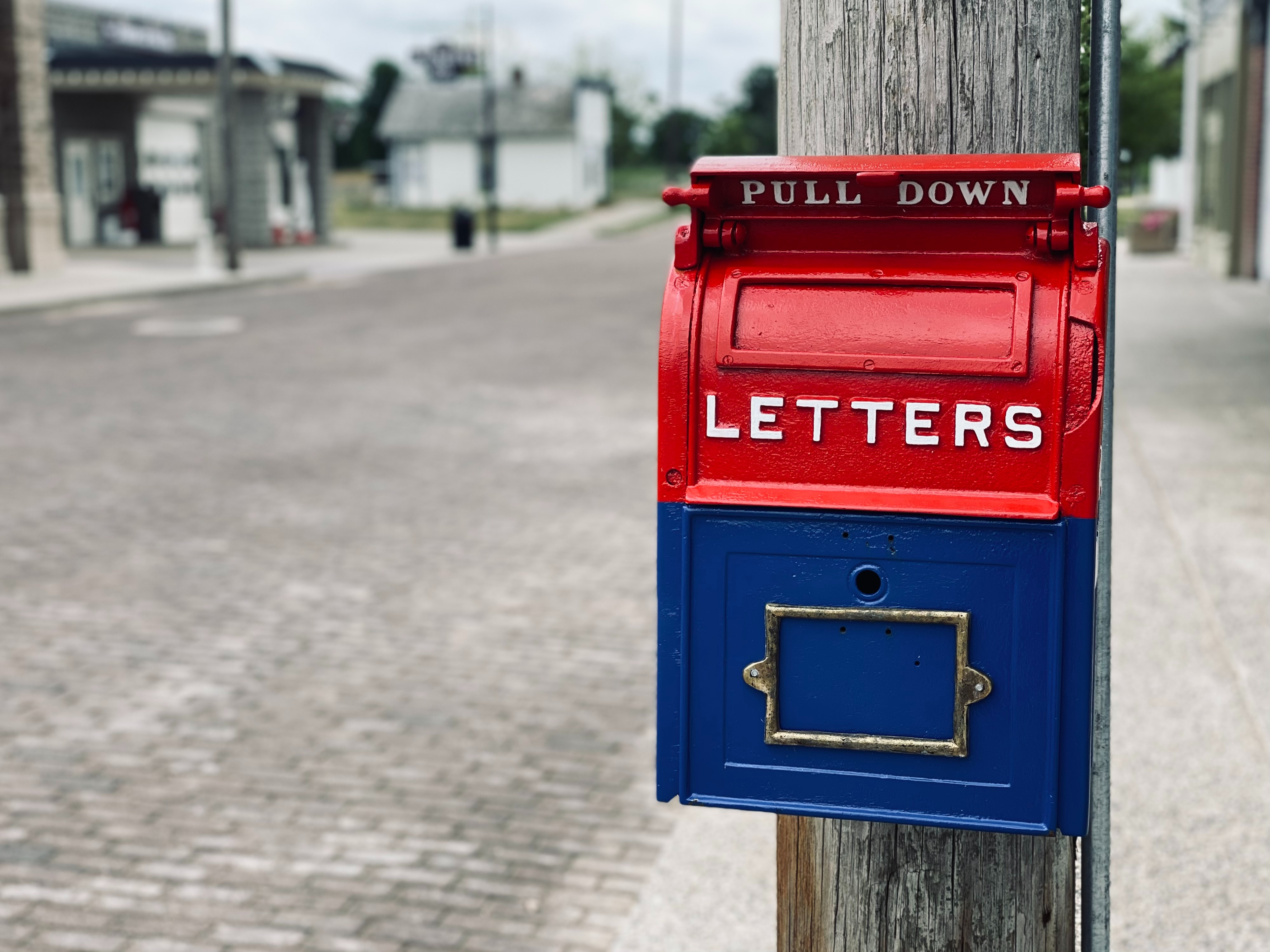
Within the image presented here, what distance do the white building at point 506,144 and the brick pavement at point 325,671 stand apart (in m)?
56.6

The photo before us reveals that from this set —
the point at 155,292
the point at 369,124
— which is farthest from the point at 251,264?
the point at 369,124

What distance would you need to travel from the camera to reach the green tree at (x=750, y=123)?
281ft

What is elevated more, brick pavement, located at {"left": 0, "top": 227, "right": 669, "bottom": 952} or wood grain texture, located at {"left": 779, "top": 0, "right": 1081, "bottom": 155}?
wood grain texture, located at {"left": 779, "top": 0, "right": 1081, "bottom": 155}

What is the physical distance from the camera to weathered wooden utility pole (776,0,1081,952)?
2.19m

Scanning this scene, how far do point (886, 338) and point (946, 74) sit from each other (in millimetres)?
473

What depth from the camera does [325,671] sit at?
5855mm

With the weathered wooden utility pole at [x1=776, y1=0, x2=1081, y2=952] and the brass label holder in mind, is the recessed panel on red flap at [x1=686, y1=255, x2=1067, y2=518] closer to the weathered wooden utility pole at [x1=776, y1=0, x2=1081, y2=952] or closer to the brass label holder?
the brass label holder

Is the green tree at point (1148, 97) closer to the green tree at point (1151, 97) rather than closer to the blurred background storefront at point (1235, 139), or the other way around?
the green tree at point (1151, 97)

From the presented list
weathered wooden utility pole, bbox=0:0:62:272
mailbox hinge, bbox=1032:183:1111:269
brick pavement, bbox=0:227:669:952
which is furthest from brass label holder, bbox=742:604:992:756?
weathered wooden utility pole, bbox=0:0:62:272

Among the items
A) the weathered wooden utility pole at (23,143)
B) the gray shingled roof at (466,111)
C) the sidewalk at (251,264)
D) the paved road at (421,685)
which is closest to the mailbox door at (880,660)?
the paved road at (421,685)

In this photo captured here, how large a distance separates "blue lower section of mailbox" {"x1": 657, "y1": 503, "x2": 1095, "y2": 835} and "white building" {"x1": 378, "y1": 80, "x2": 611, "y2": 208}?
6547 cm

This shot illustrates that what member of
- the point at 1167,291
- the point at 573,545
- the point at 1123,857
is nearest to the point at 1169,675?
the point at 1123,857

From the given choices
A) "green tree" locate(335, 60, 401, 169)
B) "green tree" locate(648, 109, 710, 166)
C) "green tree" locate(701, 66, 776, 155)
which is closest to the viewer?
"green tree" locate(701, 66, 776, 155)

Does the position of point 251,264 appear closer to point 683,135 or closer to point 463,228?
point 463,228
